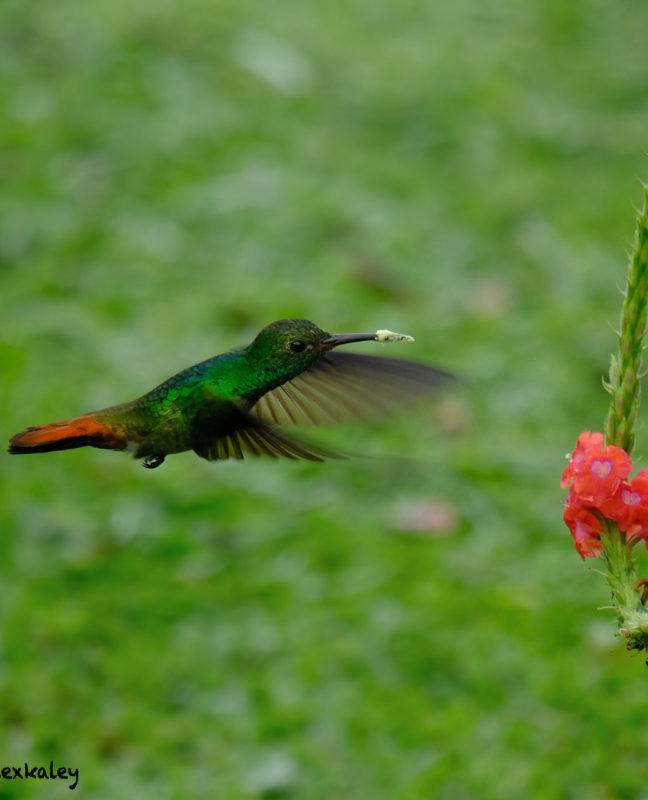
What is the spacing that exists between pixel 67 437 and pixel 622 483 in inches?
32.3

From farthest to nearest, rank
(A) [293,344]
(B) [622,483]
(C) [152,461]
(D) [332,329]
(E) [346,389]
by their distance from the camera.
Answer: (D) [332,329]
(C) [152,461]
(E) [346,389]
(A) [293,344]
(B) [622,483]

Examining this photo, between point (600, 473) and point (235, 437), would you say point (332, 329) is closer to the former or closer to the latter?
point (235, 437)

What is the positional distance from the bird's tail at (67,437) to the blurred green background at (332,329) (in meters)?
1.53

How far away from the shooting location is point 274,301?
16.6ft

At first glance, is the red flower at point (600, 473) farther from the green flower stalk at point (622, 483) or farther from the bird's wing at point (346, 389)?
the bird's wing at point (346, 389)

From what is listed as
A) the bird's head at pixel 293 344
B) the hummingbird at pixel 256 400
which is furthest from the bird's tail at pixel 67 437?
the bird's head at pixel 293 344

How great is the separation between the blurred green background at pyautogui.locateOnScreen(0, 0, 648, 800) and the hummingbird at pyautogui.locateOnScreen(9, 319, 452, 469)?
5.03 feet

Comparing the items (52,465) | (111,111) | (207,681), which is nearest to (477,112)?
(111,111)

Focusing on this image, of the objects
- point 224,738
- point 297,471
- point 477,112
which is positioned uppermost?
point 477,112

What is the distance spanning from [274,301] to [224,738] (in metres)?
2.27

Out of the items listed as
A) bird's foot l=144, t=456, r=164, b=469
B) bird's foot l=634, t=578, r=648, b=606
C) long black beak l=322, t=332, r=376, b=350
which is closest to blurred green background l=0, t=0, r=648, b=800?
bird's foot l=144, t=456, r=164, b=469

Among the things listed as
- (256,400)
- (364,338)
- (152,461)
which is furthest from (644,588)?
(152,461)

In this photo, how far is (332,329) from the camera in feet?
15.8

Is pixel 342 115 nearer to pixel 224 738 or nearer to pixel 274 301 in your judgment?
pixel 274 301
